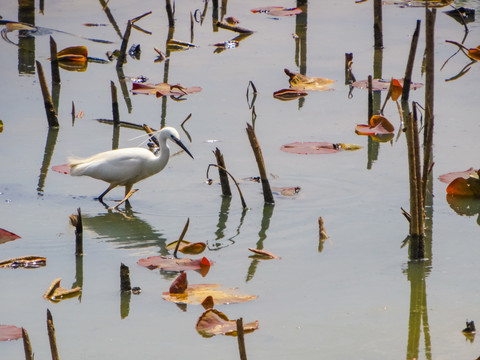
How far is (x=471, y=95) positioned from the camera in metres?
8.07

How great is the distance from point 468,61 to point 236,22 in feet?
9.83

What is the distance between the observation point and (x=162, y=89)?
7.97 m

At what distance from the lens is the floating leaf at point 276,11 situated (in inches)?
428

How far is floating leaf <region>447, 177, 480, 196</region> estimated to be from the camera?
5.67 meters

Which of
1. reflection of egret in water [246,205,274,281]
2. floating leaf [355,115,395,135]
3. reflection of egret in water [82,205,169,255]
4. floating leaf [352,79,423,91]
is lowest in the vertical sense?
reflection of egret in water [82,205,169,255]

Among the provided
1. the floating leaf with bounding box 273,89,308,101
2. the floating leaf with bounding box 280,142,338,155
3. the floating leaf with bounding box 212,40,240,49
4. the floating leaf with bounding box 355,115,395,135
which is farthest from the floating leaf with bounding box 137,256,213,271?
the floating leaf with bounding box 212,40,240,49

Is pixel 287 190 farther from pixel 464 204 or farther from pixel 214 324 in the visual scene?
pixel 214 324

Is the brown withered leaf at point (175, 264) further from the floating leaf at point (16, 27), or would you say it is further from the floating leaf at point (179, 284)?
the floating leaf at point (16, 27)

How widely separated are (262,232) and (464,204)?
1.42 m

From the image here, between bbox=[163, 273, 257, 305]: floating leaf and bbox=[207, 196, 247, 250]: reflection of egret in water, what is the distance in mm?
714

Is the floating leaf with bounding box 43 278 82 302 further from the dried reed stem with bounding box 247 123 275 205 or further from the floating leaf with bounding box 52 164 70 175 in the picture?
the floating leaf with bounding box 52 164 70 175

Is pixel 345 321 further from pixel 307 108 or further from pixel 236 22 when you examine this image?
pixel 236 22

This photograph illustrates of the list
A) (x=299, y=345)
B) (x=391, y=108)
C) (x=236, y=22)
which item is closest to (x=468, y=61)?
(x=391, y=108)

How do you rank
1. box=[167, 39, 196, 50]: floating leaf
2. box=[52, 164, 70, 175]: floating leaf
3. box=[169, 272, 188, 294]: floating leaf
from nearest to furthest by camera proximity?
box=[169, 272, 188, 294]: floating leaf → box=[52, 164, 70, 175]: floating leaf → box=[167, 39, 196, 50]: floating leaf
